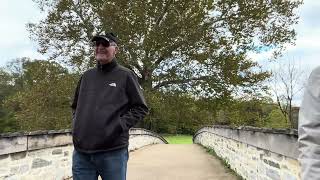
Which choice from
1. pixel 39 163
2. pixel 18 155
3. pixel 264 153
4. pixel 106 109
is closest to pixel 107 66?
pixel 106 109

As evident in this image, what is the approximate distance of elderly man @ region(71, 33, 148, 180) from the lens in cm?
375

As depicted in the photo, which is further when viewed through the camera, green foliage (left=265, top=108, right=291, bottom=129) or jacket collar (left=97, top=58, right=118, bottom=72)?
green foliage (left=265, top=108, right=291, bottom=129)

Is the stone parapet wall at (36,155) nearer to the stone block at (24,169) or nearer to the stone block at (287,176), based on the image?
the stone block at (24,169)

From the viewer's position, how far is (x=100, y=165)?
12.3ft

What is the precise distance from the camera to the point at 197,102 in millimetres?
26031

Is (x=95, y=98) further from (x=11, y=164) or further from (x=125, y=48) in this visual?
(x=125, y=48)

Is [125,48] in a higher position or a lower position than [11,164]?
higher

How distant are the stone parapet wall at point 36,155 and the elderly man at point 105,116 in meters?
2.25

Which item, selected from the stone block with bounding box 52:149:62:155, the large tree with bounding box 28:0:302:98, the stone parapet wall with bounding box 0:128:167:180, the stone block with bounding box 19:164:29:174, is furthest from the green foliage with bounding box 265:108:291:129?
the stone block with bounding box 19:164:29:174

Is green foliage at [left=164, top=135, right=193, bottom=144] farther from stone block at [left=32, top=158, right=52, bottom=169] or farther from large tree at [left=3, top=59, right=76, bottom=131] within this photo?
stone block at [left=32, top=158, right=52, bottom=169]

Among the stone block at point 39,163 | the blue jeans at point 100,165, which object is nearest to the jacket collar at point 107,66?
the blue jeans at point 100,165

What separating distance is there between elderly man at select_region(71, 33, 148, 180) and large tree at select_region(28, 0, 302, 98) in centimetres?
1972

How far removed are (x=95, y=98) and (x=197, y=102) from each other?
22.3 m

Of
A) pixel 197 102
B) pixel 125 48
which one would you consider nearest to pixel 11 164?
pixel 125 48
